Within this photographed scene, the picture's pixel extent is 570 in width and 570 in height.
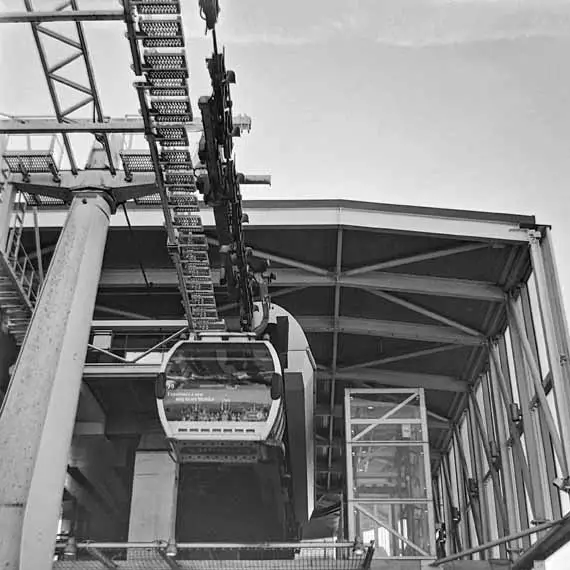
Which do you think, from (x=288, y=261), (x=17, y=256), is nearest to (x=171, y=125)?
(x=17, y=256)

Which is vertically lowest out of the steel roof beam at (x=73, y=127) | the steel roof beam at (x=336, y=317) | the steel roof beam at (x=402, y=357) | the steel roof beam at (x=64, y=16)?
the steel roof beam at (x=73, y=127)

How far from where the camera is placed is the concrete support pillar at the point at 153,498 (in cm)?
1703

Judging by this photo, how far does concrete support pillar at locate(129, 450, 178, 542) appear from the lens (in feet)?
55.9

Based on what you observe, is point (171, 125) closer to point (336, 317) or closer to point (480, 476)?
point (336, 317)

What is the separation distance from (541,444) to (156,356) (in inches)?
364

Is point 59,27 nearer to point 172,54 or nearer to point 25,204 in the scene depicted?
point 172,54

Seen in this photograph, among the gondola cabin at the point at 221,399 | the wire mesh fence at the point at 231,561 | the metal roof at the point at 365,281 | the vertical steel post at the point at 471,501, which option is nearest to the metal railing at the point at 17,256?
the metal roof at the point at 365,281

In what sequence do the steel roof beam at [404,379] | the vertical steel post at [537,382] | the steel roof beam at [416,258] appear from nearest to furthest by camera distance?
the vertical steel post at [537,382] → the steel roof beam at [416,258] → the steel roof beam at [404,379]

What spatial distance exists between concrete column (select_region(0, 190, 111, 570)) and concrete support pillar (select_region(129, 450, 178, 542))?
209 inches

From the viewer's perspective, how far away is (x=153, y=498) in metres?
17.4

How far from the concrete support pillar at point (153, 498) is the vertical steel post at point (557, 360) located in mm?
8692

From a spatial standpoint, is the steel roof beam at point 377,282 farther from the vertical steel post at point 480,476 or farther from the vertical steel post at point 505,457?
the vertical steel post at point 480,476

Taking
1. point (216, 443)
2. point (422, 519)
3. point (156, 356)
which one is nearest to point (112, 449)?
point (156, 356)

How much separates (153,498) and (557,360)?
31.0 feet
